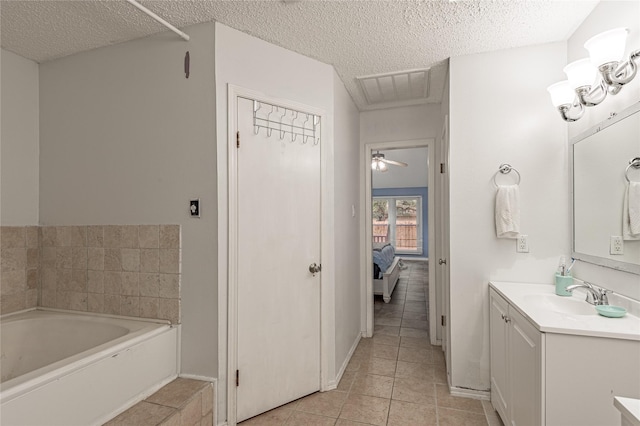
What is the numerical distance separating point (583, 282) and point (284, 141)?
6.91 ft

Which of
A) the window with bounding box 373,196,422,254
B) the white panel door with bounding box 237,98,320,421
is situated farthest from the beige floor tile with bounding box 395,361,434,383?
the window with bounding box 373,196,422,254

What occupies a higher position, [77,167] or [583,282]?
[77,167]

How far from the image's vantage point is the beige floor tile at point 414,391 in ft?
7.54

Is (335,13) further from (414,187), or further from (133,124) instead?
(414,187)

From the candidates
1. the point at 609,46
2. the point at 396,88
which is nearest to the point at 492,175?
the point at 609,46

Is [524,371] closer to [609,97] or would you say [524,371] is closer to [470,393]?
[470,393]

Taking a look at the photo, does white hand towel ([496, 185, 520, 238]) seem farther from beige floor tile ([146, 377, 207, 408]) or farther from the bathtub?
the bathtub

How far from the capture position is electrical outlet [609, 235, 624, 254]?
1592 mm

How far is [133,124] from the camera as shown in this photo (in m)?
2.19

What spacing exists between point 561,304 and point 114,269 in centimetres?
286

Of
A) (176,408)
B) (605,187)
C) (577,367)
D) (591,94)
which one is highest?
(591,94)

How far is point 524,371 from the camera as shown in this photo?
1.54 meters

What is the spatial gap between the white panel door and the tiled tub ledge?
23cm

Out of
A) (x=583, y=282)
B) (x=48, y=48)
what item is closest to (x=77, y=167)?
(x=48, y=48)
